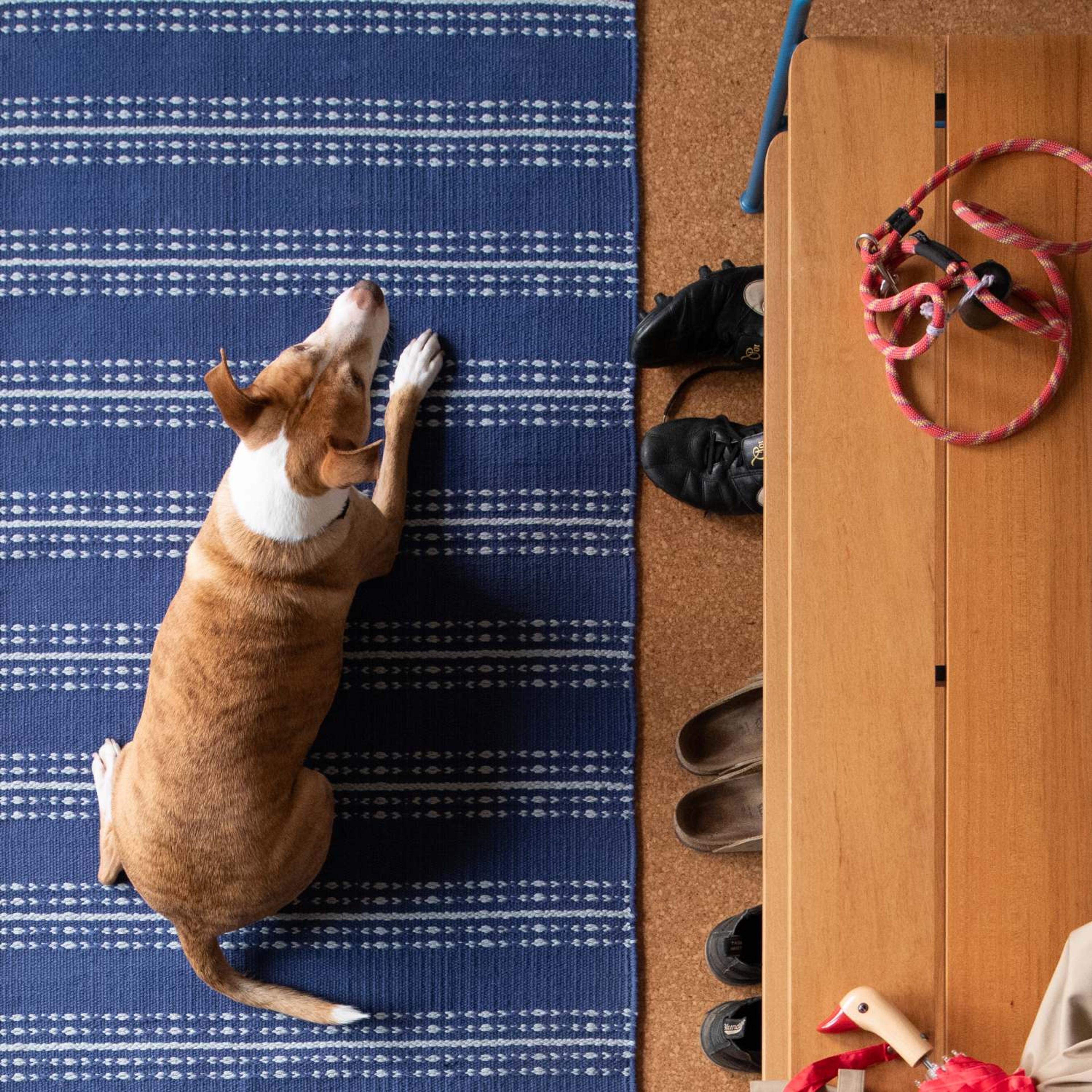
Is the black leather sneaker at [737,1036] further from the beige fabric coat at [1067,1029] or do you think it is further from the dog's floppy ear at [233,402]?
the dog's floppy ear at [233,402]

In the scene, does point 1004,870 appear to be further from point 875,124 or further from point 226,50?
point 226,50

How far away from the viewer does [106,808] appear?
175 cm

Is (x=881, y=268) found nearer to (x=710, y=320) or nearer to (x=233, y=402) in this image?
(x=710, y=320)

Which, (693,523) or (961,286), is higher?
(961,286)

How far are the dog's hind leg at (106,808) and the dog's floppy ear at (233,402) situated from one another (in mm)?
745

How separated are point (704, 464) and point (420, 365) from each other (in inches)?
22.5

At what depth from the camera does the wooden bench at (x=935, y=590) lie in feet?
4.01

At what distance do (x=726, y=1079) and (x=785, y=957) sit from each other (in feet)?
2.29

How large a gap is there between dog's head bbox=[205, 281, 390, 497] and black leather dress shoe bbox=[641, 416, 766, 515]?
59 cm

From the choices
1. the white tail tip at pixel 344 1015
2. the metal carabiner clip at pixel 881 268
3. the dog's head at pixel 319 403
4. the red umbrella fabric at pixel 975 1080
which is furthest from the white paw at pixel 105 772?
the metal carabiner clip at pixel 881 268

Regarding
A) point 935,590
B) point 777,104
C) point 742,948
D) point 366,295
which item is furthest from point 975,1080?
point 777,104

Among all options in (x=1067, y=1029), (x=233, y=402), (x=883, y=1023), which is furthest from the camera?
(x=233, y=402)

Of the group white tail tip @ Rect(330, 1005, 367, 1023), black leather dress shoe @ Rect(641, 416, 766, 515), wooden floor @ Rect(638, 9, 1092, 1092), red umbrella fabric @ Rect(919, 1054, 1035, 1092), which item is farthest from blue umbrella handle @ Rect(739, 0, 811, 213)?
white tail tip @ Rect(330, 1005, 367, 1023)

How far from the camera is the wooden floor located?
72.2 inches
